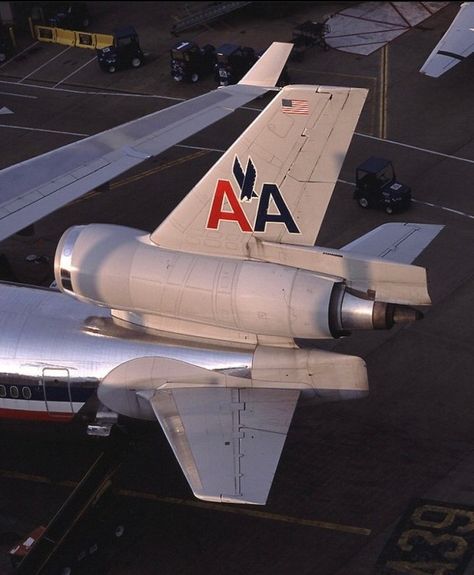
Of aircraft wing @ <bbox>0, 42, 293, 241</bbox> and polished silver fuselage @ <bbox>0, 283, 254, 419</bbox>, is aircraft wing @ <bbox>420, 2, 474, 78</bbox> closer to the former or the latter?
aircraft wing @ <bbox>0, 42, 293, 241</bbox>

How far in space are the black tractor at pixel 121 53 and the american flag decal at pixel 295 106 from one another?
1356 inches

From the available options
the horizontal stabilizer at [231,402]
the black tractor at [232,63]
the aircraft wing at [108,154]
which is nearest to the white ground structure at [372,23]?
the black tractor at [232,63]

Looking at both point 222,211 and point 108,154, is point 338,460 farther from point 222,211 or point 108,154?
point 108,154

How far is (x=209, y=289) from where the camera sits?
84.9ft

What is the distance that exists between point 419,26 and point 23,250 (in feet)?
93.7

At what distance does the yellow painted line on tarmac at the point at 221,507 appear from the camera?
2873 cm

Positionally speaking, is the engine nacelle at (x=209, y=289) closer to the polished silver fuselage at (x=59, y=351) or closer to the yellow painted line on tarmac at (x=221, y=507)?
the polished silver fuselage at (x=59, y=351)

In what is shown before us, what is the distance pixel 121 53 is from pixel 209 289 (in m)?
35.2

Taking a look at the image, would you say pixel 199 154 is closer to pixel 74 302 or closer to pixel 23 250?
pixel 23 250

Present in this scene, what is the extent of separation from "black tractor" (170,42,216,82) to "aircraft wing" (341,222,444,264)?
28.9 m

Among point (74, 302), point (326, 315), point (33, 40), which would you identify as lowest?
point (33, 40)

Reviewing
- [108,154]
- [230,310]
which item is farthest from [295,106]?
[108,154]

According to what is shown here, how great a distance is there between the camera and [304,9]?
62906 millimetres

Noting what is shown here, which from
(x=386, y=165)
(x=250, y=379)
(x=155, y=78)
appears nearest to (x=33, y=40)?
(x=155, y=78)
